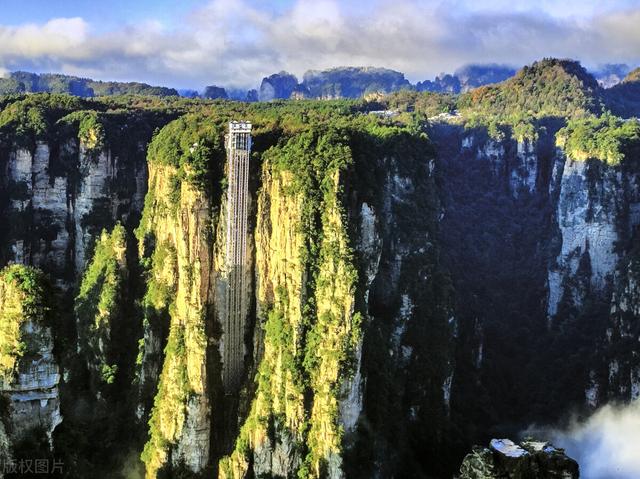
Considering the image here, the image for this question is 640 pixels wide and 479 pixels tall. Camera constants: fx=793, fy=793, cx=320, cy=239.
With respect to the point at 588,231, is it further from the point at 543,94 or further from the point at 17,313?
the point at 17,313

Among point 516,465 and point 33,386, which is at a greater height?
point 33,386

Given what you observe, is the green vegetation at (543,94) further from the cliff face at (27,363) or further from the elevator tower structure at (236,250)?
the cliff face at (27,363)

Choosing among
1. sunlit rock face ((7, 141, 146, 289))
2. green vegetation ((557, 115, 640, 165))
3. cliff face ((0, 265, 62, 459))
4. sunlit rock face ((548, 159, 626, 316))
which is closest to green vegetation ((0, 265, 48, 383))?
cliff face ((0, 265, 62, 459))

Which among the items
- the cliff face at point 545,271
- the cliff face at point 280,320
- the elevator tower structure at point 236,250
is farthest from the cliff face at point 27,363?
the cliff face at point 545,271

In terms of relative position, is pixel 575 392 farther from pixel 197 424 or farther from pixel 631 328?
pixel 197 424

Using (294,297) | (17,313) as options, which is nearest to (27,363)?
(17,313)
